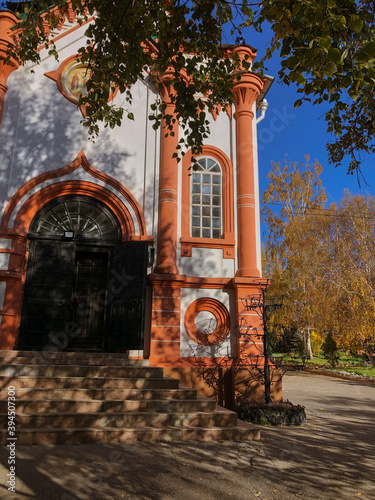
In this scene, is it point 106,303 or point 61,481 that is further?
point 106,303

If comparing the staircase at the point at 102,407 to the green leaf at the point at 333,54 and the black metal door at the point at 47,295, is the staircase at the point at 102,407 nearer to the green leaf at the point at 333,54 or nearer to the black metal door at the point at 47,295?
the black metal door at the point at 47,295

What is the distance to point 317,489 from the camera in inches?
159

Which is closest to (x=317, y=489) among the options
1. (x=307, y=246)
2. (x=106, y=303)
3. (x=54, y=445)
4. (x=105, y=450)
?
(x=105, y=450)

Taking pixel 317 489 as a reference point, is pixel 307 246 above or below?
above

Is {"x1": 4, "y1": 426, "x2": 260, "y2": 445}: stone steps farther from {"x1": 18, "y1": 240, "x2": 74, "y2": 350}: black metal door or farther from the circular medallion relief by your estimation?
{"x1": 18, "y1": 240, "x2": 74, "y2": 350}: black metal door

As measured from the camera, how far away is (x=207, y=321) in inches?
364

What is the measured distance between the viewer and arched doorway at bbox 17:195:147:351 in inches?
340

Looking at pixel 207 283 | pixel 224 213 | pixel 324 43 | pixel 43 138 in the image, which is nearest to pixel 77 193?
pixel 43 138

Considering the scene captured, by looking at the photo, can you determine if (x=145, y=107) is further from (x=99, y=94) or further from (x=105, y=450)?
(x=105, y=450)

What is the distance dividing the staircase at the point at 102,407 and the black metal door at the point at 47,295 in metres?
1.44

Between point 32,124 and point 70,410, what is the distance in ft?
23.1

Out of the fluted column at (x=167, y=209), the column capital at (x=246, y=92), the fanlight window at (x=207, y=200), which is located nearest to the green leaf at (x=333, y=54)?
the fluted column at (x=167, y=209)

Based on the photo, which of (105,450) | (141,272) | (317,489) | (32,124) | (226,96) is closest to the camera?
(317,489)

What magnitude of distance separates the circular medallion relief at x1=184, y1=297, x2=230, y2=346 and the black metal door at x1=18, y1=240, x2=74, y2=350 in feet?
9.13
